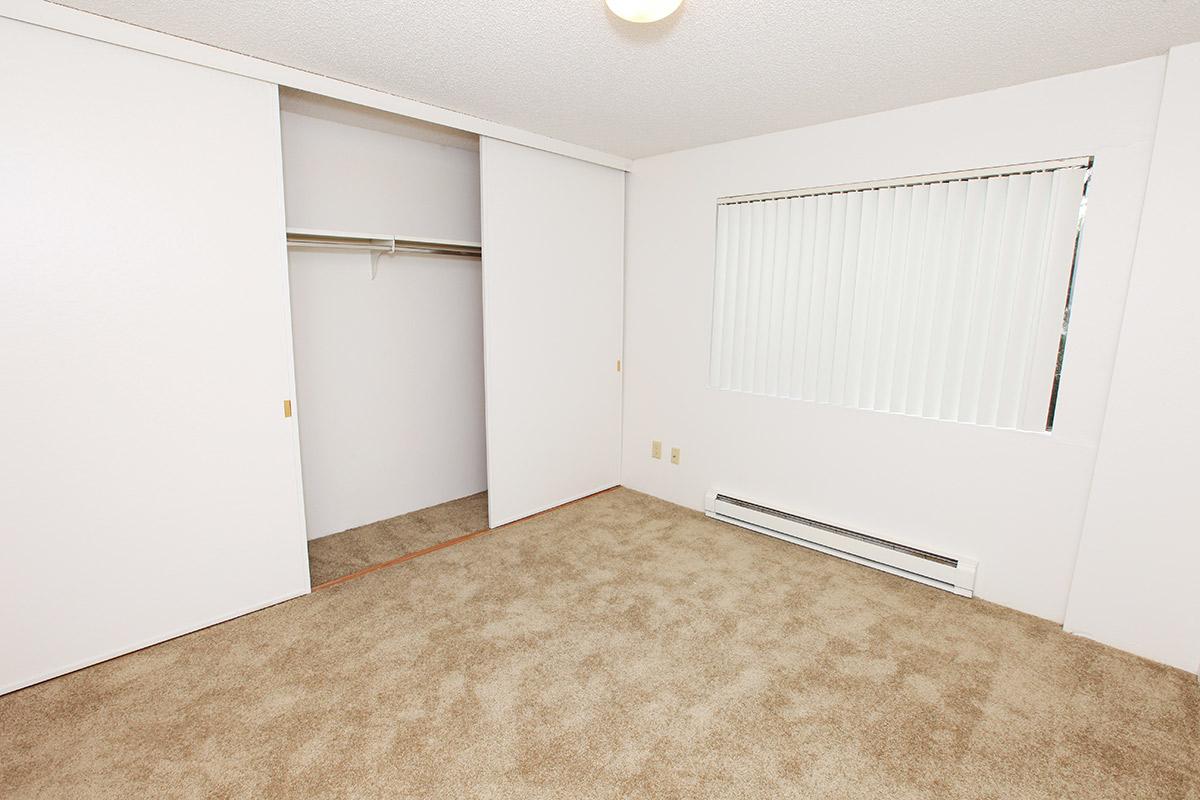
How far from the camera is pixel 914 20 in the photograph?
2.01 m

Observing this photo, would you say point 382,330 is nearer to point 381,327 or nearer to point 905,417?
point 381,327

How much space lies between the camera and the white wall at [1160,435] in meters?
2.25

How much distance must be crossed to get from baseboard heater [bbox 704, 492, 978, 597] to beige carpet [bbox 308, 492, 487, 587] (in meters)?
1.71

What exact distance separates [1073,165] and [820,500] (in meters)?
2.07

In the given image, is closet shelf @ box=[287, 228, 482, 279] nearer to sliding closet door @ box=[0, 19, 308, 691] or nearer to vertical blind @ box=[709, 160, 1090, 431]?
sliding closet door @ box=[0, 19, 308, 691]

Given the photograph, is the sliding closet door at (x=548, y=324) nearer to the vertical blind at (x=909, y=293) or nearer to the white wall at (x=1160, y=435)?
the vertical blind at (x=909, y=293)

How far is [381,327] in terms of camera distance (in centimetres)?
367

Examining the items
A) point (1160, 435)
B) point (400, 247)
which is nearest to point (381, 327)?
point (400, 247)

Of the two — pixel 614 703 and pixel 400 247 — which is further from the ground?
pixel 400 247

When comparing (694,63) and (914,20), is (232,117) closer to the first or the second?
(694,63)

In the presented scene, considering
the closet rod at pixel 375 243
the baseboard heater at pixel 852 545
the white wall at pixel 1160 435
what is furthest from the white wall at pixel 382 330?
the white wall at pixel 1160 435

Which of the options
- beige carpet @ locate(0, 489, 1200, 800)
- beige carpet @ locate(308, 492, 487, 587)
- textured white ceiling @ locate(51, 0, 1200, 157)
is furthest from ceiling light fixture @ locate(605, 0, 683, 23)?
beige carpet @ locate(308, 492, 487, 587)

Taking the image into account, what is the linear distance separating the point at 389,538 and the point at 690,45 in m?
3.15

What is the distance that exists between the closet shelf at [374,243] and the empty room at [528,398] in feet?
0.12
